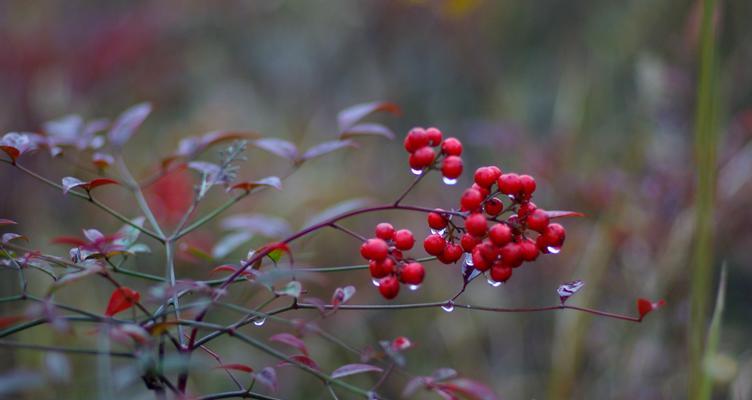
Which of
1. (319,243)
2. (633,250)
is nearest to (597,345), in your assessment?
(633,250)

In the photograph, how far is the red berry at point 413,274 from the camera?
0.64m

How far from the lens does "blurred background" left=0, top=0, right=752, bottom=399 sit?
1.70m

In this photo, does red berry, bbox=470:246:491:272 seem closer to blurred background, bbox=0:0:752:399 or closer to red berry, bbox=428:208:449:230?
red berry, bbox=428:208:449:230

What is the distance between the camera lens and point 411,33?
3.01 metres

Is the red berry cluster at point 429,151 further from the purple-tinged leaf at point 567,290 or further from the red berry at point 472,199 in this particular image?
the purple-tinged leaf at point 567,290

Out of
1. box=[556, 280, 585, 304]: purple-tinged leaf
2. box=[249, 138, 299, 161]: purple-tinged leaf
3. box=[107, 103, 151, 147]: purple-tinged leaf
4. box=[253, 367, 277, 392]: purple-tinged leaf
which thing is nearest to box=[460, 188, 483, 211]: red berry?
box=[556, 280, 585, 304]: purple-tinged leaf

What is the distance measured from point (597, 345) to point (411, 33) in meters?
1.65

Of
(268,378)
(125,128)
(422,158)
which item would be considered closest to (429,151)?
(422,158)

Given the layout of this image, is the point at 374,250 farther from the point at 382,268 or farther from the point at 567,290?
the point at 567,290

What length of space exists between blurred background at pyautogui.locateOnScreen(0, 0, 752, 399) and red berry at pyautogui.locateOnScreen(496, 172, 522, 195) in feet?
1.32

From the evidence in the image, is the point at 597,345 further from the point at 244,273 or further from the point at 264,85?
the point at 264,85

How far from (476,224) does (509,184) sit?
0.16 feet

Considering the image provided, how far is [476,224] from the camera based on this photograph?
25.2 inches

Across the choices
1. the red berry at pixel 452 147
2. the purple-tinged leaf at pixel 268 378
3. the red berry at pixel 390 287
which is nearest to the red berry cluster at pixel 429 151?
the red berry at pixel 452 147
